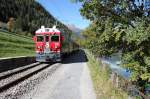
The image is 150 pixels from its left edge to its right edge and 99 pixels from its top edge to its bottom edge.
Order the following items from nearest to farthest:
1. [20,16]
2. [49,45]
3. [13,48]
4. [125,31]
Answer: [125,31] → [49,45] → [13,48] → [20,16]

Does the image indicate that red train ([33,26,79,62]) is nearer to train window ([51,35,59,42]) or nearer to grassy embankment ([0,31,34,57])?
train window ([51,35,59,42])

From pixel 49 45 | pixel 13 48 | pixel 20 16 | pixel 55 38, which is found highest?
pixel 20 16

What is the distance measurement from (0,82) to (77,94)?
5.10 m

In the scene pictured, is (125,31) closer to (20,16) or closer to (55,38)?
(55,38)

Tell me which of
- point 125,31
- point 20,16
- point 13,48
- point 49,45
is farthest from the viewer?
point 20,16

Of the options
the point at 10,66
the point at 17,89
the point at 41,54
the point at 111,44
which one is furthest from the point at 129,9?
the point at 41,54

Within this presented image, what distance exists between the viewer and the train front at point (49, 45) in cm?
3469

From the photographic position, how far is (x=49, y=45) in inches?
1382

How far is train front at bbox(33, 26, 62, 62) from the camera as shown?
34.7 metres

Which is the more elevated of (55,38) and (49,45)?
(55,38)

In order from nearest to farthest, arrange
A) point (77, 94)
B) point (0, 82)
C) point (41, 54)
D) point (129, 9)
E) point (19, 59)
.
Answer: point (129, 9), point (77, 94), point (0, 82), point (19, 59), point (41, 54)

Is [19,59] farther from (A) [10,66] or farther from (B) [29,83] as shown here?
(B) [29,83]

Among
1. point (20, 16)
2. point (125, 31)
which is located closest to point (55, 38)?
point (125, 31)

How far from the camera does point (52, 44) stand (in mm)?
35125
